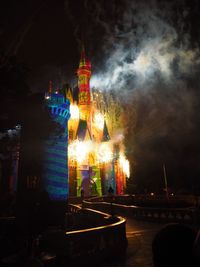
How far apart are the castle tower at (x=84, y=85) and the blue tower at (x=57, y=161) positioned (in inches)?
710

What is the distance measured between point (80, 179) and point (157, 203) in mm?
22153

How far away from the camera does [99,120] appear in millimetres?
56156

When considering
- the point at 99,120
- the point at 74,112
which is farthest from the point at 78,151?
the point at 99,120

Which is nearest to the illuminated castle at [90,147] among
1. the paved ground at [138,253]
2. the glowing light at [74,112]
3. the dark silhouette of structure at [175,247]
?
the glowing light at [74,112]

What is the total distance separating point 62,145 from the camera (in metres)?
34.6

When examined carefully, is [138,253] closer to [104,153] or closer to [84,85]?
[104,153]

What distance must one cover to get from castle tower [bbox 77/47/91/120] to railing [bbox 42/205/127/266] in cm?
4574

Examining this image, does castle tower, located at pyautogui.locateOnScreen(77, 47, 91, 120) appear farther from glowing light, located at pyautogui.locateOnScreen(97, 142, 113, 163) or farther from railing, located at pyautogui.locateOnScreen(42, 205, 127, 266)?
railing, located at pyautogui.locateOnScreen(42, 205, 127, 266)

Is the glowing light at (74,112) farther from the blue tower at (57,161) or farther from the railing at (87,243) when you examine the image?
the railing at (87,243)

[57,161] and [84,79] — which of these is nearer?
[57,161]

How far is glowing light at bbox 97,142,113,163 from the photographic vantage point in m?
51.1

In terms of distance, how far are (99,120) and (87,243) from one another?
4880 cm

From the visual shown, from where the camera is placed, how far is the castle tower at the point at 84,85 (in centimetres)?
5466

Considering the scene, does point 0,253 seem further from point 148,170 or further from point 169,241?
point 148,170
